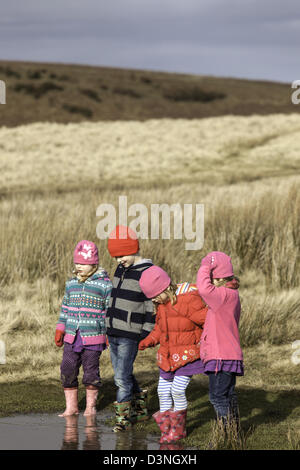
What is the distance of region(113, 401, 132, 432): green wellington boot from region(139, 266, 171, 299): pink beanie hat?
942 mm

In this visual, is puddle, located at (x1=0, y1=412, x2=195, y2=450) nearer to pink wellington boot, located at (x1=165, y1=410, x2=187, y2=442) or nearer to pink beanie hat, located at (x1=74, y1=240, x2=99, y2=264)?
pink wellington boot, located at (x1=165, y1=410, x2=187, y2=442)

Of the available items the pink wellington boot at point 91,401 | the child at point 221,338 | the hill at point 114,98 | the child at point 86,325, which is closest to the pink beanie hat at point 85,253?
the child at point 86,325

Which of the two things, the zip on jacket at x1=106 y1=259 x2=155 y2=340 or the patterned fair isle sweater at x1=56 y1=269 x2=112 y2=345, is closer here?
the zip on jacket at x1=106 y1=259 x2=155 y2=340

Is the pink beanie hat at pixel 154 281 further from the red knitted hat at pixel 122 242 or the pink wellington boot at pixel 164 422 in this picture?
the pink wellington boot at pixel 164 422

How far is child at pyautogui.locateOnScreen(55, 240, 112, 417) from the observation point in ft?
21.6

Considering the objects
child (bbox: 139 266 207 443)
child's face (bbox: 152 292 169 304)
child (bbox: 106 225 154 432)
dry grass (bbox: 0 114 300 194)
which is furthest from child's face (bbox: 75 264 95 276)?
dry grass (bbox: 0 114 300 194)

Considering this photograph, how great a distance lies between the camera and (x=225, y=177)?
30.3 metres

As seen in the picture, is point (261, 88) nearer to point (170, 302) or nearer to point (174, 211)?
point (174, 211)

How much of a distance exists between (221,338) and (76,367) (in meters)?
1.69

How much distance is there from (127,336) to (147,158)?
32715 millimetres

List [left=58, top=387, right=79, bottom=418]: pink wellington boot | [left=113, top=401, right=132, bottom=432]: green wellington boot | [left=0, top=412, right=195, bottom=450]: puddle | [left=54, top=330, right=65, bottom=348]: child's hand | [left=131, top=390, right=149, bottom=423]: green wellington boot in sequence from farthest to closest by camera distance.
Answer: [left=54, top=330, right=65, bottom=348]: child's hand < [left=58, top=387, right=79, bottom=418]: pink wellington boot < [left=131, top=390, right=149, bottom=423]: green wellington boot < [left=113, top=401, right=132, bottom=432]: green wellington boot < [left=0, top=412, right=195, bottom=450]: puddle

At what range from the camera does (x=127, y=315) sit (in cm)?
628

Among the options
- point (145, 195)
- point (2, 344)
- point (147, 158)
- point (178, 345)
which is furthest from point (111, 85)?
point (178, 345)

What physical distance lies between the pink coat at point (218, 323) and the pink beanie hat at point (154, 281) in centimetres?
37
